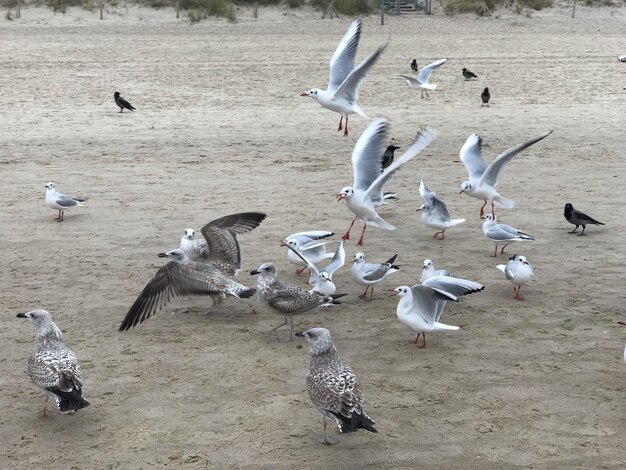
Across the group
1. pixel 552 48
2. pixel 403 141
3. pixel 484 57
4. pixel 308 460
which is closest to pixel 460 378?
pixel 308 460

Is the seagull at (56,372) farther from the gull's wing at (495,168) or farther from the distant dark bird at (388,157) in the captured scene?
the distant dark bird at (388,157)

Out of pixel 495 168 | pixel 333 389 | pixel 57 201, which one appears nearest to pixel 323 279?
pixel 333 389

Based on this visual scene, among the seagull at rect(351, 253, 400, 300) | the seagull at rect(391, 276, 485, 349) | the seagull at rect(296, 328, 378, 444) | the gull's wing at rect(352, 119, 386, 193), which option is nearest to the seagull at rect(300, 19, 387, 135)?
the gull's wing at rect(352, 119, 386, 193)

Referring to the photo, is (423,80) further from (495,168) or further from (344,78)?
(495,168)

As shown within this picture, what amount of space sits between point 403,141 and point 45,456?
1045cm

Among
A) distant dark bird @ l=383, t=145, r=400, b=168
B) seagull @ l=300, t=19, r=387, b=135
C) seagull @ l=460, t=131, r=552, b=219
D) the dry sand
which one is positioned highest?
seagull @ l=300, t=19, r=387, b=135

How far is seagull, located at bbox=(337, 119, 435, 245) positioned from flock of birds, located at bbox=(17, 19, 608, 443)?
10mm

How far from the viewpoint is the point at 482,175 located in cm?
944

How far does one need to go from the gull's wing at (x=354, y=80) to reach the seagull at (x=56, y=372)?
752cm

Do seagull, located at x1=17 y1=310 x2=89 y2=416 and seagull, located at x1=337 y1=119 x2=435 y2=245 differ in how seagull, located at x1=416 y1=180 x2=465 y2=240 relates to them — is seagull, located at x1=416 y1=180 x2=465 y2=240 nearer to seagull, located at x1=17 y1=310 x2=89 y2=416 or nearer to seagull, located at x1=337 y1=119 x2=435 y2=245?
seagull, located at x1=337 y1=119 x2=435 y2=245

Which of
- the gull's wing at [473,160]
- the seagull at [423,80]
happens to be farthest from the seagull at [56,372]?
the seagull at [423,80]

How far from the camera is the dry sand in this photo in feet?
16.8

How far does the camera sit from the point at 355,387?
4.99 metres

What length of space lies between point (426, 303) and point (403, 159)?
6.93ft
